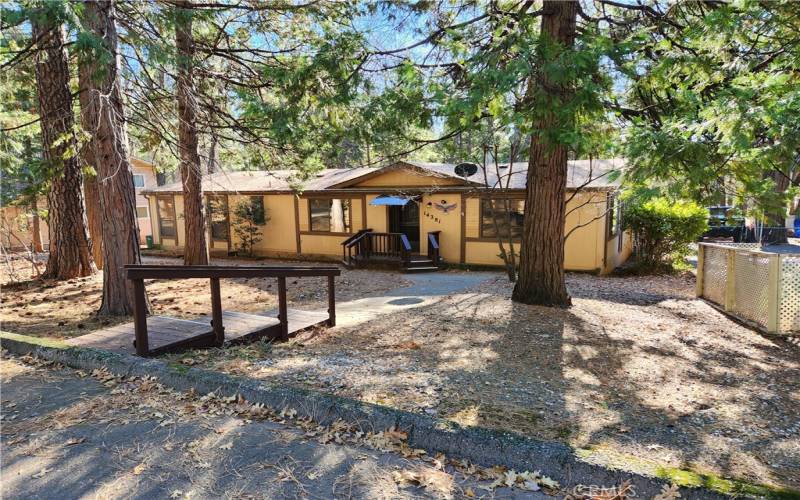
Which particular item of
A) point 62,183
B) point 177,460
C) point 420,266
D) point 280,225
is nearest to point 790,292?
point 177,460

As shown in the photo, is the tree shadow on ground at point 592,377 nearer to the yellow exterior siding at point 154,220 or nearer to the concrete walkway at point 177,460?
the concrete walkway at point 177,460

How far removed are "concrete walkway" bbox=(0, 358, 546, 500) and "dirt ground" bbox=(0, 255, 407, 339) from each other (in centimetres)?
358

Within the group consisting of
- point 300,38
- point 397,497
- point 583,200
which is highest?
point 300,38

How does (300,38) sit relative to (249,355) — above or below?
above

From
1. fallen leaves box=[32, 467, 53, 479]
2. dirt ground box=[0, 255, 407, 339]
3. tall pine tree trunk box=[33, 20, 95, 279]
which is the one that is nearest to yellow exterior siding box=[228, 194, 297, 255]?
dirt ground box=[0, 255, 407, 339]

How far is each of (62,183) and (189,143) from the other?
2598 mm

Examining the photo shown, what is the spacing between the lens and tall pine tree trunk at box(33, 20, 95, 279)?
8.73 metres

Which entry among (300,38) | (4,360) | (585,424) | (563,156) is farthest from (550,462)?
(300,38)

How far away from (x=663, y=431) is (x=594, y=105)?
3209 millimetres

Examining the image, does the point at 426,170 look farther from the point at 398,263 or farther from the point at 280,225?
the point at 280,225

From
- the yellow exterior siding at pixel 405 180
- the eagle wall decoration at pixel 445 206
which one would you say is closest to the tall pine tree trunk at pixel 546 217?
the yellow exterior siding at pixel 405 180

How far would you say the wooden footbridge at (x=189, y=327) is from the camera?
409cm

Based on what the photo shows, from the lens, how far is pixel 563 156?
7250mm

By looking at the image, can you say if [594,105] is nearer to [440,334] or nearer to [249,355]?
[440,334]
